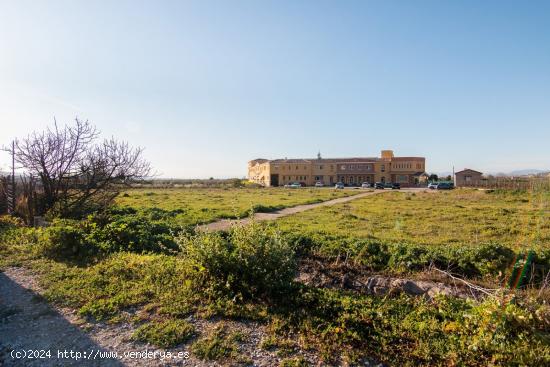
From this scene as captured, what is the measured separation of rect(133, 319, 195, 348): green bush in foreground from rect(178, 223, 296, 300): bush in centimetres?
96

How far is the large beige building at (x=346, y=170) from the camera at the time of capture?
67.8 m

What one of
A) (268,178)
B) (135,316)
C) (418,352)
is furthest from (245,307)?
(268,178)

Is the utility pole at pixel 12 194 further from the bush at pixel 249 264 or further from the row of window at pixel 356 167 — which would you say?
the row of window at pixel 356 167

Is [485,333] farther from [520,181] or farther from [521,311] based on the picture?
[520,181]

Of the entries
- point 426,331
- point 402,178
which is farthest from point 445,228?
point 402,178

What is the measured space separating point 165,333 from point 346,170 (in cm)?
6822

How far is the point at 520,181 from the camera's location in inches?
1186

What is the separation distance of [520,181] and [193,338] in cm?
3584

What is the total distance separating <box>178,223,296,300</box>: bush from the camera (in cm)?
485

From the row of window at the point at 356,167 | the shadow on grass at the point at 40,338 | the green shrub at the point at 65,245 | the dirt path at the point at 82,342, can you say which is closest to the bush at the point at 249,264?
the dirt path at the point at 82,342

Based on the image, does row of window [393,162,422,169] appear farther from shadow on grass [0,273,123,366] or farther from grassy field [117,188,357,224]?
shadow on grass [0,273,123,366]

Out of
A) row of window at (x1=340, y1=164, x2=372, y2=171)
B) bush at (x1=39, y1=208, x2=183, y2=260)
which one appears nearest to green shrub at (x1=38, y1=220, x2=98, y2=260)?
bush at (x1=39, y1=208, x2=183, y2=260)

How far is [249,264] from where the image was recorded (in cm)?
490

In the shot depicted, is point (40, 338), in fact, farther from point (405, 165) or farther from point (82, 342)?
point (405, 165)
